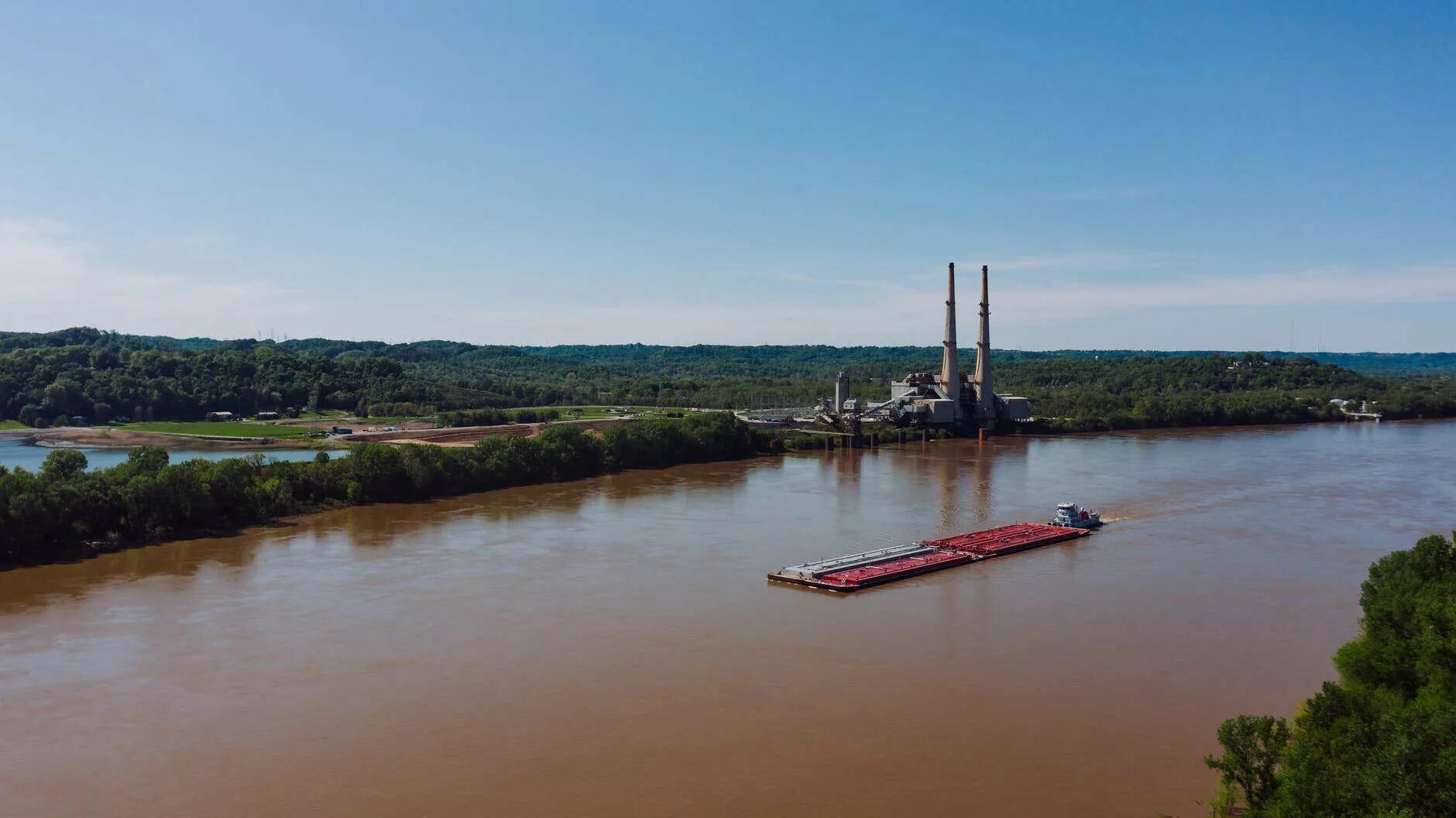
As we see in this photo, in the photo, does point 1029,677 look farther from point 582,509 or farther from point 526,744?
point 582,509

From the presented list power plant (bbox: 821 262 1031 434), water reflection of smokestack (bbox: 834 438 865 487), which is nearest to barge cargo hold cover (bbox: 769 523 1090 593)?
water reflection of smokestack (bbox: 834 438 865 487)

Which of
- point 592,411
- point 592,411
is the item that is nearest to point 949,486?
point 592,411

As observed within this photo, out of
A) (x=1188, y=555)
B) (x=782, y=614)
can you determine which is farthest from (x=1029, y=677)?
(x=1188, y=555)

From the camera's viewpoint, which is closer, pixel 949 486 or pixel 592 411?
pixel 949 486

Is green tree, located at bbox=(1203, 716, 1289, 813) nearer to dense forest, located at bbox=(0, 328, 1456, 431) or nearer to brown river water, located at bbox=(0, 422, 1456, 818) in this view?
brown river water, located at bbox=(0, 422, 1456, 818)

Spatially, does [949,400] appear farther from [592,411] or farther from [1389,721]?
[1389,721]

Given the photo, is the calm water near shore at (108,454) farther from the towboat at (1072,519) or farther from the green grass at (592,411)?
the towboat at (1072,519)
